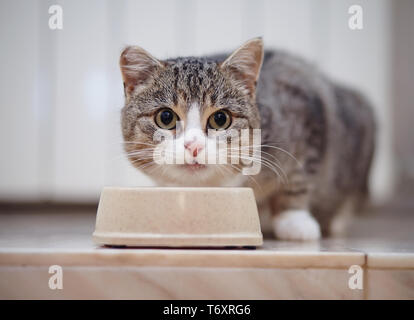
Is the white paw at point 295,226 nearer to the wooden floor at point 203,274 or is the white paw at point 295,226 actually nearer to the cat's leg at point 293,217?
the cat's leg at point 293,217

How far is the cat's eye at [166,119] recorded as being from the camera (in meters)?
0.99

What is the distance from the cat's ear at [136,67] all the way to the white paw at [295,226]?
47 centimetres

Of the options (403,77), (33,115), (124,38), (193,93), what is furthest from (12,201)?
(403,77)

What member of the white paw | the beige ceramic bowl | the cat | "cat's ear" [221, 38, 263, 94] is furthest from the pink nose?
the white paw

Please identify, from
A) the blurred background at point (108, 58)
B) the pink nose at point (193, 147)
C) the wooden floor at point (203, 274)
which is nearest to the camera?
the wooden floor at point (203, 274)

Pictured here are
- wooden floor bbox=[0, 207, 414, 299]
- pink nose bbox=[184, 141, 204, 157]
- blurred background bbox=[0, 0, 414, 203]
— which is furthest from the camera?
blurred background bbox=[0, 0, 414, 203]

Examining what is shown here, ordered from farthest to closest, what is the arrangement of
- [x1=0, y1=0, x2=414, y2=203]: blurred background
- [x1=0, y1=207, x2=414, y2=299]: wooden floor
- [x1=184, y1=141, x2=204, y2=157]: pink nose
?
[x1=0, y1=0, x2=414, y2=203]: blurred background
[x1=184, y1=141, x2=204, y2=157]: pink nose
[x1=0, y1=207, x2=414, y2=299]: wooden floor

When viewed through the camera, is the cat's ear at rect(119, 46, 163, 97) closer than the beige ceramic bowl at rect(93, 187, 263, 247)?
No

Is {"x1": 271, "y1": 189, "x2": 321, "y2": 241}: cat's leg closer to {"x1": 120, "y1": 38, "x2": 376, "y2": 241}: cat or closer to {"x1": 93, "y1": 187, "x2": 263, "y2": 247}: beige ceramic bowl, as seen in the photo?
{"x1": 120, "y1": 38, "x2": 376, "y2": 241}: cat

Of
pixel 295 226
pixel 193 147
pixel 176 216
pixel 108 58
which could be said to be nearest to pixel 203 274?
pixel 176 216

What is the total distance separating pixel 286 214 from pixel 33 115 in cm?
79

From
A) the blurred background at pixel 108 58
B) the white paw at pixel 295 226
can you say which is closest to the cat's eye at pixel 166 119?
the blurred background at pixel 108 58

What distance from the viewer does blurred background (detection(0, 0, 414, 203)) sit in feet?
3.67

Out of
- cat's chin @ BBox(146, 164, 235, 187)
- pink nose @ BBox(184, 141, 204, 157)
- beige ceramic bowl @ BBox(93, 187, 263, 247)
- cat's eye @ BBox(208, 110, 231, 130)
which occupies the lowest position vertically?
beige ceramic bowl @ BBox(93, 187, 263, 247)
